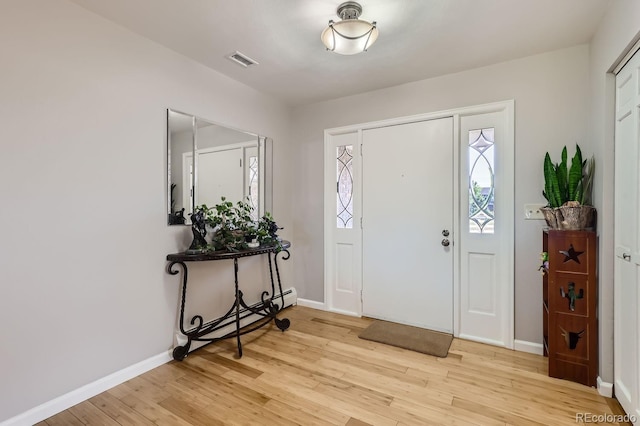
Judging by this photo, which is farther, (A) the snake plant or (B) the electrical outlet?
(B) the electrical outlet

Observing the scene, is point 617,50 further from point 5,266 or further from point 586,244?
point 5,266

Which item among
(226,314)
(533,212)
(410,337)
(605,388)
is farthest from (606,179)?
(226,314)

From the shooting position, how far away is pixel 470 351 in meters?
2.62

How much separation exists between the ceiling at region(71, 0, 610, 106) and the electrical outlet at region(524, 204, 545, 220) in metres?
1.27

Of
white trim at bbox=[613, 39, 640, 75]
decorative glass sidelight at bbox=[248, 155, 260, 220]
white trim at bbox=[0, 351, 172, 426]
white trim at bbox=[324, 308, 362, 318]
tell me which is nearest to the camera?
white trim at bbox=[613, 39, 640, 75]

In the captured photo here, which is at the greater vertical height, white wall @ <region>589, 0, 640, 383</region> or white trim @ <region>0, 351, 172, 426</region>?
white wall @ <region>589, 0, 640, 383</region>

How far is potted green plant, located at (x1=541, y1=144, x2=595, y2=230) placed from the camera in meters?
2.10

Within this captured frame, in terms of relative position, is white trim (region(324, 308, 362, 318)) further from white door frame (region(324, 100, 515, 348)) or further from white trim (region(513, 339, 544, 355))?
white trim (region(513, 339, 544, 355))

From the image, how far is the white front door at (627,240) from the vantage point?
1630mm

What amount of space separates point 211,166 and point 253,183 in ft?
1.91

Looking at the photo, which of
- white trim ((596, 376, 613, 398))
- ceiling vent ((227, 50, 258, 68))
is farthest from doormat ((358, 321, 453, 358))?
ceiling vent ((227, 50, 258, 68))

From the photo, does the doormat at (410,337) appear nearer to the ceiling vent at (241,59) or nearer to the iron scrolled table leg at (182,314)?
the iron scrolled table leg at (182,314)

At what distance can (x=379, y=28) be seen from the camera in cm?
214

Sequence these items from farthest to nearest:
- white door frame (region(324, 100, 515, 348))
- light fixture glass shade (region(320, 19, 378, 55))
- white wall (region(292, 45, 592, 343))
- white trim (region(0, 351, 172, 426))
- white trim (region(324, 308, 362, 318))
→ 1. white trim (region(324, 308, 362, 318))
2. white door frame (region(324, 100, 515, 348))
3. white wall (region(292, 45, 592, 343))
4. light fixture glass shade (region(320, 19, 378, 55))
5. white trim (region(0, 351, 172, 426))
